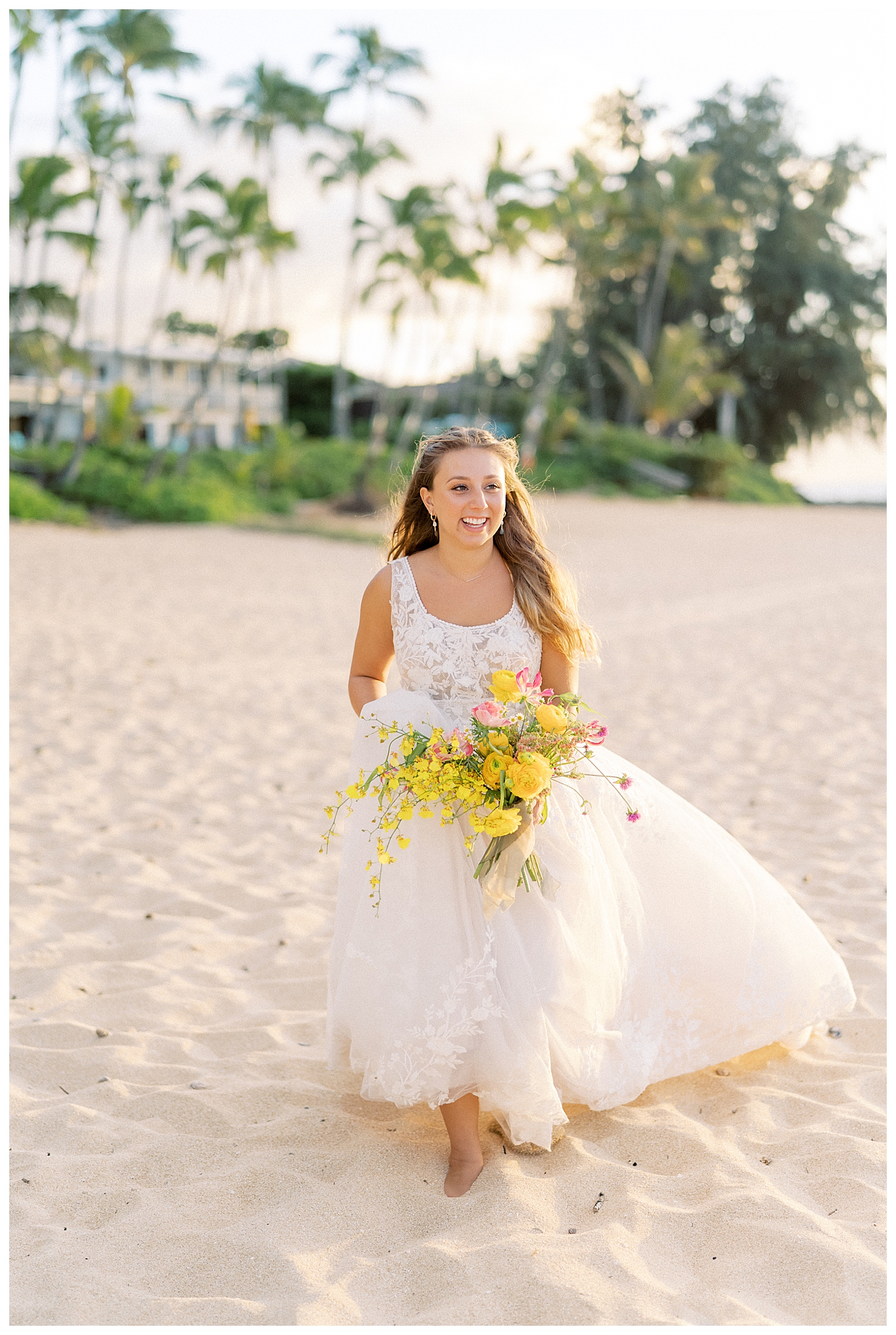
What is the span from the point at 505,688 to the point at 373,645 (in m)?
0.64

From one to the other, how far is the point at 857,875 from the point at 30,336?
722 inches

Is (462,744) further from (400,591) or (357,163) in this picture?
(357,163)

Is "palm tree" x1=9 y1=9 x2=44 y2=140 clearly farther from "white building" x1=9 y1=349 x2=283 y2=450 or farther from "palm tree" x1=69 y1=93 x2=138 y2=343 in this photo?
"white building" x1=9 y1=349 x2=283 y2=450

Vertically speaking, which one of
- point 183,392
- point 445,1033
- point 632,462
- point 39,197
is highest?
point 183,392

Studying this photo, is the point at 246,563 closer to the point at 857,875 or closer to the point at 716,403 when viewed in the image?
the point at 857,875

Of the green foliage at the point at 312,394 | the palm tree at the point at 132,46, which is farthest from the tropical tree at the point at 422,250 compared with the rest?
the green foliage at the point at 312,394

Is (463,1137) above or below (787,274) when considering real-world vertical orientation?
below

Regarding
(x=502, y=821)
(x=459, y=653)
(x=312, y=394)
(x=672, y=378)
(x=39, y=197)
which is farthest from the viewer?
(x=312, y=394)

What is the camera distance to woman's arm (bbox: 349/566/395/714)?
119 inches

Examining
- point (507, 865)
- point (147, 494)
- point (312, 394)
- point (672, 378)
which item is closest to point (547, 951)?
point (507, 865)

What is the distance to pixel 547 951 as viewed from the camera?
278 centimetres

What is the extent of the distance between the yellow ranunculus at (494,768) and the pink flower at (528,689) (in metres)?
0.17

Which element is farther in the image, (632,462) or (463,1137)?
(632,462)

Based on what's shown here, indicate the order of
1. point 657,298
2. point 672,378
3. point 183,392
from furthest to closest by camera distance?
point 183,392 < point 657,298 < point 672,378
